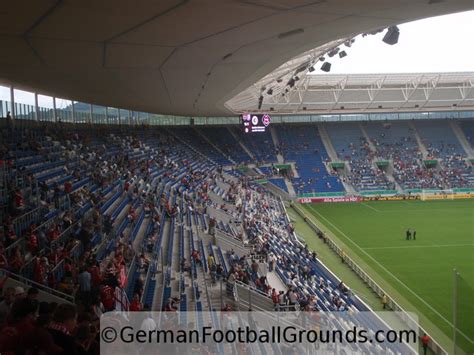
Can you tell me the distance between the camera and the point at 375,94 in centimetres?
4425

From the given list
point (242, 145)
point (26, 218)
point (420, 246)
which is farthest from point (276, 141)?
point (26, 218)

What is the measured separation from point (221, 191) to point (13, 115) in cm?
1494

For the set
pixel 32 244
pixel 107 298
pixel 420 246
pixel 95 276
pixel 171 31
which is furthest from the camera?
pixel 420 246

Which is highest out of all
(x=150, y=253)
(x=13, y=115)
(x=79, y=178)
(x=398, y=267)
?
(x=13, y=115)

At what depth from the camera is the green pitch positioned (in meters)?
16.4

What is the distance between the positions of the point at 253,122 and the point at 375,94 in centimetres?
1429

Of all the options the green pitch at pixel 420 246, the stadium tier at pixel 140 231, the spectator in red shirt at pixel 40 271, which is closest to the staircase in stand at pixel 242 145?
the stadium tier at pixel 140 231

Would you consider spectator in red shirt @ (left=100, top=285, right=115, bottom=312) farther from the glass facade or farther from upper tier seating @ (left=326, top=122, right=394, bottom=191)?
upper tier seating @ (left=326, top=122, right=394, bottom=191)

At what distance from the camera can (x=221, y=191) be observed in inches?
1255

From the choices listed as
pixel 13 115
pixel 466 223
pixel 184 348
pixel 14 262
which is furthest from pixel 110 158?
pixel 466 223

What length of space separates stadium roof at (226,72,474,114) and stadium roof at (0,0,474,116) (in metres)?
30.3

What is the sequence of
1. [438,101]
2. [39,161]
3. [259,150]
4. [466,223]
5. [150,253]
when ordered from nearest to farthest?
[150,253]
[39,161]
[466,223]
[438,101]
[259,150]

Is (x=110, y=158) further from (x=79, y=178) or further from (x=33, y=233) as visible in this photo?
(x=33, y=233)

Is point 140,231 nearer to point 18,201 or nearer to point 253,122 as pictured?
point 18,201
